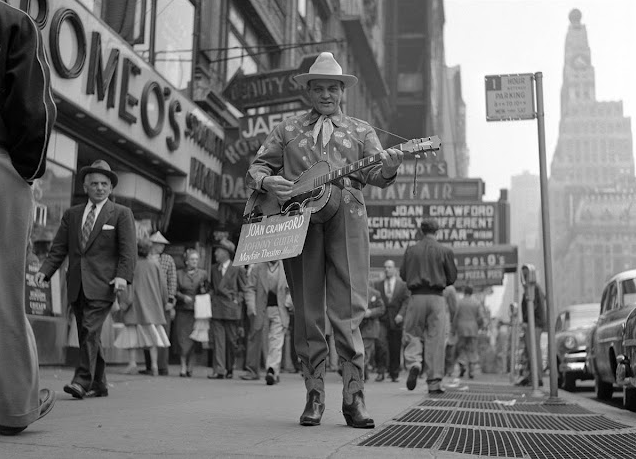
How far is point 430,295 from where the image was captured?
33.7 ft

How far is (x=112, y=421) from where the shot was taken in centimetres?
522

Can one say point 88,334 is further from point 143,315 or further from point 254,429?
point 143,315

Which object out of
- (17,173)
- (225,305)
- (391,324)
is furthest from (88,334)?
(391,324)

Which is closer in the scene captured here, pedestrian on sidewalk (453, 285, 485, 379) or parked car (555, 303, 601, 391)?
parked car (555, 303, 601, 391)

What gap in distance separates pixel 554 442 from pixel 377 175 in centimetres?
179

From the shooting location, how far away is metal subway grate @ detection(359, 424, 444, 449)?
4.36 m

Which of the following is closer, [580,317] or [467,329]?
[580,317]

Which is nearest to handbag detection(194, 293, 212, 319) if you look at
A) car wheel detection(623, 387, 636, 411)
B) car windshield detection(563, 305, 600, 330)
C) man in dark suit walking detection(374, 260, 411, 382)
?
man in dark suit walking detection(374, 260, 411, 382)

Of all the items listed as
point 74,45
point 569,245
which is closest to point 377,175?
point 74,45

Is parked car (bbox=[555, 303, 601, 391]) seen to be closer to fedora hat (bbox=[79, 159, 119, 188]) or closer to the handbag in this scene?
the handbag

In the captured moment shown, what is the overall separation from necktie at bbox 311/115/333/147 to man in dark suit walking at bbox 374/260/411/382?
9.14 meters

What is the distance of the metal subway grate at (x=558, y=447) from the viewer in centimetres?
437

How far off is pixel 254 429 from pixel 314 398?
1.68 feet

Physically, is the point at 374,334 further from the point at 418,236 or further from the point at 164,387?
the point at 418,236
